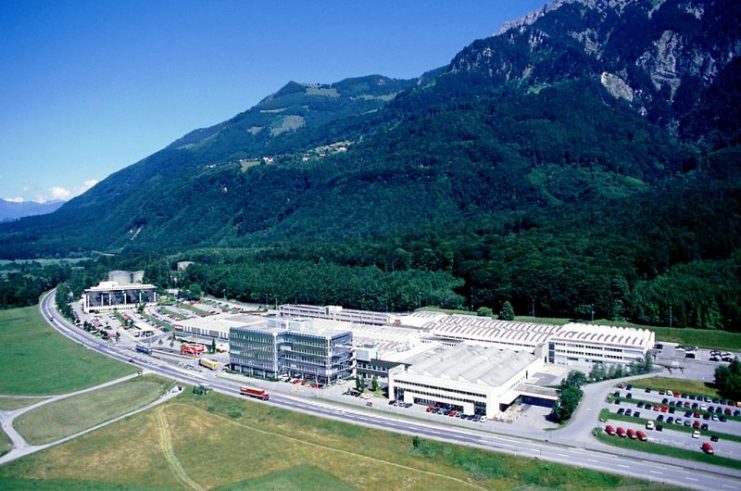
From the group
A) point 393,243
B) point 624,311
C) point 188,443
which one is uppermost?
point 393,243

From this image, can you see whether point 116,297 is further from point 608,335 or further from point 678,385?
point 678,385

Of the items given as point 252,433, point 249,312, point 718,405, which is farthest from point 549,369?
point 249,312

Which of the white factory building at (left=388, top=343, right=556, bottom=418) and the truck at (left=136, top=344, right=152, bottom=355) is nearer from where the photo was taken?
the white factory building at (left=388, top=343, right=556, bottom=418)

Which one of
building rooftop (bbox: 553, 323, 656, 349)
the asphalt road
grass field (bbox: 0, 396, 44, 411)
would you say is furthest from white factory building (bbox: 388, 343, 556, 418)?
grass field (bbox: 0, 396, 44, 411)

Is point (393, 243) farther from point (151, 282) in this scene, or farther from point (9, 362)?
point (9, 362)

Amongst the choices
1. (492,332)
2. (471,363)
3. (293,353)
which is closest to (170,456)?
(293,353)

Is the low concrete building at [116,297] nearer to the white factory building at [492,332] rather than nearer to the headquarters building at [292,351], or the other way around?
the headquarters building at [292,351]

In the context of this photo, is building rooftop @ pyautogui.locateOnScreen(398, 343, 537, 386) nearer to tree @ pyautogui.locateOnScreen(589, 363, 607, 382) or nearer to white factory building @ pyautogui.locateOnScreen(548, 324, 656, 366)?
white factory building @ pyautogui.locateOnScreen(548, 324, 656, 366)
